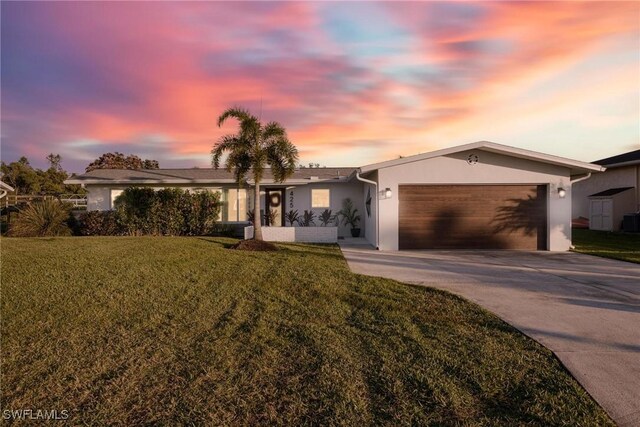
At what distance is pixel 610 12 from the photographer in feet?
32.6

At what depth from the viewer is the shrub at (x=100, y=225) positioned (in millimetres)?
16484

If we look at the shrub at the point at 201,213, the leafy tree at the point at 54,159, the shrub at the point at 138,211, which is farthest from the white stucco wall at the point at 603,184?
the leafy tree at the point at 54,159

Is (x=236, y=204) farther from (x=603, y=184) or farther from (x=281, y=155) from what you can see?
(x=603, y=184)

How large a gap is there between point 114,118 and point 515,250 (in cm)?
1623

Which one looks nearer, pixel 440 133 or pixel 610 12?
pixel 610 12

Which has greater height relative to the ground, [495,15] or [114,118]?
[495,15]

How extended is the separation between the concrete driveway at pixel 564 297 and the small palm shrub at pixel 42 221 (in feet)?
41.0

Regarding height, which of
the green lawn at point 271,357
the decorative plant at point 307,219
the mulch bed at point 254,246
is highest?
the decorative plant at point 307,219

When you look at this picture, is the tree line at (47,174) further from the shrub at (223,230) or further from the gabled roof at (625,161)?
the gabled roof at (625,161)

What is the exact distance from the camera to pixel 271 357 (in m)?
3.75

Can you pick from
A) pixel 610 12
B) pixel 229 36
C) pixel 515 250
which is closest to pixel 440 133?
pixel 515 250

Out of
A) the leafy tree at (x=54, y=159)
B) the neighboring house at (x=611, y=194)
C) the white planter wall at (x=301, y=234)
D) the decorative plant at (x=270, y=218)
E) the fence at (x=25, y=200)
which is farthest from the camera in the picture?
the leafy tree at (x=54, y=159)

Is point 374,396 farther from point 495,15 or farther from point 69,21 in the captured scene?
point 69,21

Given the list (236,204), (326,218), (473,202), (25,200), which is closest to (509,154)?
(473,202)
